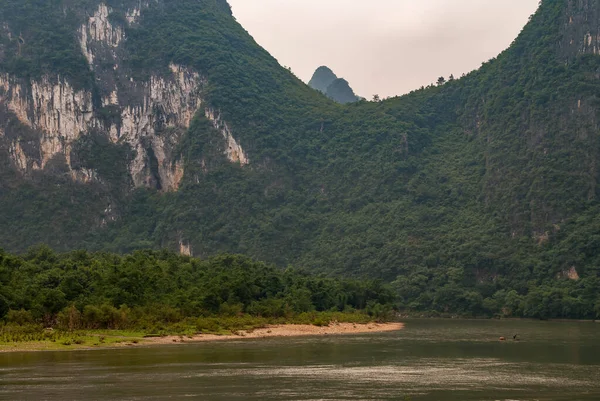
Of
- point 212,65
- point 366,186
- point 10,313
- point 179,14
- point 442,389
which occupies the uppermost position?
point 179,14

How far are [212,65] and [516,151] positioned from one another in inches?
2397

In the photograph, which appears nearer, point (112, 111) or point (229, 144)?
point (229, 144)

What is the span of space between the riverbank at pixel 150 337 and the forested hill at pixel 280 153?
45171 millimetres

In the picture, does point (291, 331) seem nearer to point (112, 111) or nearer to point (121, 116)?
point (121, 116)

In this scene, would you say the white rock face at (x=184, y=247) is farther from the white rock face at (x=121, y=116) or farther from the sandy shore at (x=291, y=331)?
the sandy shore at (x=291, y=331)

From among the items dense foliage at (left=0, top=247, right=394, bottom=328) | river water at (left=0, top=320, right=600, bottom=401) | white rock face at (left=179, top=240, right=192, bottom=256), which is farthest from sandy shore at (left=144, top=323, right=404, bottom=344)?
white rock face at (left=179, top=240, right=192, bottom=256)

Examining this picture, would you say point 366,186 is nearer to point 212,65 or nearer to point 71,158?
point 212,65

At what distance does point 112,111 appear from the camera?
156 meters

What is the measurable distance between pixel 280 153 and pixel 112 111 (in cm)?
3129

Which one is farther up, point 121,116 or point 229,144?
point 121,116

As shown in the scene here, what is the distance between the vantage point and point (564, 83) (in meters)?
136

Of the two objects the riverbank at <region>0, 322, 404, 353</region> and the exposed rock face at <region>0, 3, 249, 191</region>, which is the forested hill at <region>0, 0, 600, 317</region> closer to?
the exposed rock face at <region>0, 3, 249, 191</region>

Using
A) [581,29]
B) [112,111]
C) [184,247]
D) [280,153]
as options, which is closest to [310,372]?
[184,247]

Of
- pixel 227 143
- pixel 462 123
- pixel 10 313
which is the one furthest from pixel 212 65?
pixel 10 313
